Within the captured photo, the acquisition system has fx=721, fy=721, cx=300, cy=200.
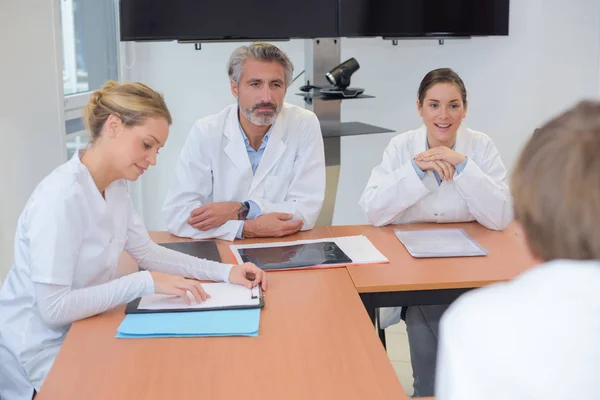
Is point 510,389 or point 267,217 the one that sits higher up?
point 510,389

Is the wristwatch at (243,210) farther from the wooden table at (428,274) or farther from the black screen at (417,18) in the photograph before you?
the black screen at (417,18)

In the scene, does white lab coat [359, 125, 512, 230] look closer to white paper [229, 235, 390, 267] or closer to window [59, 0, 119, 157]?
white paper [229, 235, 390, 267]

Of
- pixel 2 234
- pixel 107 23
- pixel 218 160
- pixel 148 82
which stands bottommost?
pixel 2 234

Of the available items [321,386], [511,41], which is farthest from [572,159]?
[511,41]

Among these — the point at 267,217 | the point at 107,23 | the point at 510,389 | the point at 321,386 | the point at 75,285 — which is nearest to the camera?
the point at 510,389

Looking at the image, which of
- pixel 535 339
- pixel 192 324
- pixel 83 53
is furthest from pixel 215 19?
pixel 535 339

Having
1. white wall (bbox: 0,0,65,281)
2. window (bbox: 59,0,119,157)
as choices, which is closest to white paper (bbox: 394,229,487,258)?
white wall (bbox: 0,0,65,281)

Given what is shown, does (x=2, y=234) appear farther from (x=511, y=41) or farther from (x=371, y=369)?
(x=511, y=41)

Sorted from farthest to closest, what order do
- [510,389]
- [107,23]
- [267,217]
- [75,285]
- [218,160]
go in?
1. [107,23]
2. [218,160]
3. [267,217]
4. [75,285]
5. [510,389]

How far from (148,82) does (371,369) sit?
317 cm

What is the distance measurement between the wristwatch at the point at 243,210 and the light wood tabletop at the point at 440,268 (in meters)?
0.47

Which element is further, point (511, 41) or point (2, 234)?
point (511, 41)

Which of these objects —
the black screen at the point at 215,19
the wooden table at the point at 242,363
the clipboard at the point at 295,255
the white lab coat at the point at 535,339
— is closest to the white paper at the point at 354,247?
the clipboard at the point at 295,255

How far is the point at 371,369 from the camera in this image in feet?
4.76
